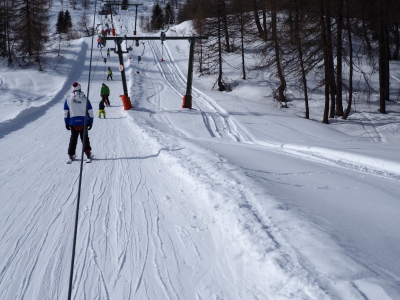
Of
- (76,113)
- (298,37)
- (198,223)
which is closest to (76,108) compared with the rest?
(76,113)

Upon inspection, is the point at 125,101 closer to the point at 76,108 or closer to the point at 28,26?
the point at 76,108

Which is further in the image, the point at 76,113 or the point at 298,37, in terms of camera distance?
the point at 298,37

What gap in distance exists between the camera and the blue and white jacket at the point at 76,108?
8.37 m

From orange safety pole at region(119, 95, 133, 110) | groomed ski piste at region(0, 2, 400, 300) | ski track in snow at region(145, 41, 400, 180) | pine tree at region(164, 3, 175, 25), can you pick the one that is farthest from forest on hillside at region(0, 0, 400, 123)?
groomed ski piste at region(0, 2, 400, 300)

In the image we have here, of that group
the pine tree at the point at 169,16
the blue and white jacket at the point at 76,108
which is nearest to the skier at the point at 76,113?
the blue and white jacket at the point at 76,108

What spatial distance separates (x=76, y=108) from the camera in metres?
8.43

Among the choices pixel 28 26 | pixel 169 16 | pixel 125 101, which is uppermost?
pixel 28 26

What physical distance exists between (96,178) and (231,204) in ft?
11.1

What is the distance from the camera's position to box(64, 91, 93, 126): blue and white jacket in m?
8.37

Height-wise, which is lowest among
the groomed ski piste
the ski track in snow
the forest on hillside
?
the groomed ski piste

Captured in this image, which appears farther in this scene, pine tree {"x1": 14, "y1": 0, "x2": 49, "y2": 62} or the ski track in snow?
pine tree {"x1": 14, "y1": 0, "x2": 49, "y2": 62}

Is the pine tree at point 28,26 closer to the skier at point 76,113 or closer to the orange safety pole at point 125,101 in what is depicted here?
the orange safety pole at point 125,101

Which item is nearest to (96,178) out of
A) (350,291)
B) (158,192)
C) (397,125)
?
(158,192)

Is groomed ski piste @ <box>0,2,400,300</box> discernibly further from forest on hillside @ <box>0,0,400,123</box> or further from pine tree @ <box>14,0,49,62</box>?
pine tree @ <box>14,0,49,62</box>
